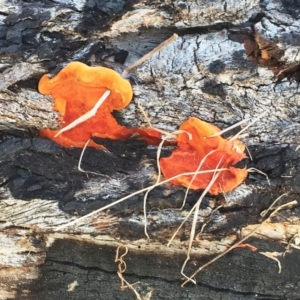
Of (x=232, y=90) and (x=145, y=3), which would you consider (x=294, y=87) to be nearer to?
(x=232, y=90)

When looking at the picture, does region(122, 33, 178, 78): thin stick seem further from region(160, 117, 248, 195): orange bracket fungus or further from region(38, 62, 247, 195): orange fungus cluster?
region(160, 117, 248, 195): orange bracket fungus

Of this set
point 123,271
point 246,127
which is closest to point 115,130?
point 246,127

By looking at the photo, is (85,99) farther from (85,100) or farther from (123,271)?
(123,271)

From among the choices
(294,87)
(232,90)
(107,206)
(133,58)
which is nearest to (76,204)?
(107,206)

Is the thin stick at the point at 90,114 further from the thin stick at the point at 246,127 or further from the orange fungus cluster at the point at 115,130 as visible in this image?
the thin stick at the point at 246,127

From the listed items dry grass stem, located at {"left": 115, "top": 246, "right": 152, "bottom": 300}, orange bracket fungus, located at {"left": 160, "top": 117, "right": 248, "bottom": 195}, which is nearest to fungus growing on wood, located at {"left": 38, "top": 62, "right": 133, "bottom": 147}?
orange bracket fungus, located at {"left": 160, "top": 117, "right": 248, "bottom": 195}

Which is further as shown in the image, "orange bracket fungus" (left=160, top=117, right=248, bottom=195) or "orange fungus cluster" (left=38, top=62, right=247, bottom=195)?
"orange bracket fungus" (left=160, top=117, right=248, bottom=195)

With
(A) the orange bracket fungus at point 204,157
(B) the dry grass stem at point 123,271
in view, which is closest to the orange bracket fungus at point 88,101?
(A) the orange bracket fungus at point 204,157
